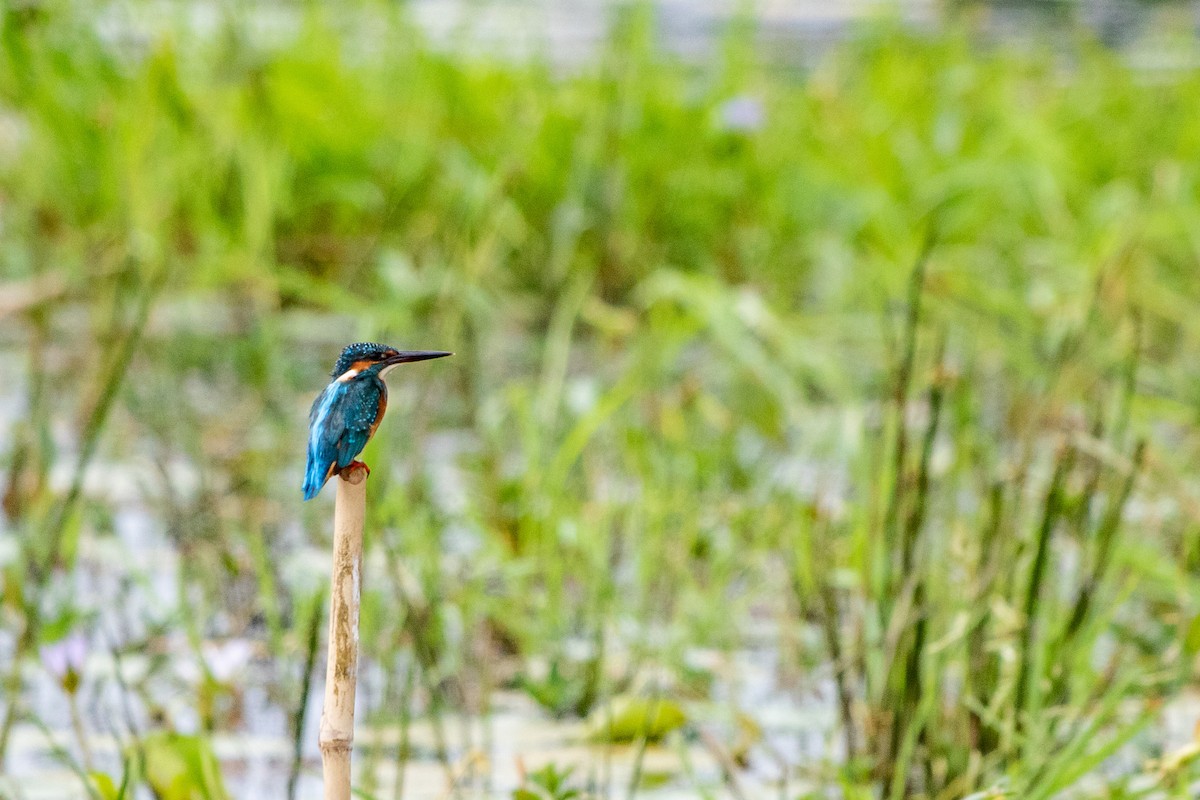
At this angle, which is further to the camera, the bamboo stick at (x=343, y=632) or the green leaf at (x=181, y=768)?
the green leaf at (x=181, y=768)

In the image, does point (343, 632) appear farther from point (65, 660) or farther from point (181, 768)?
point (65, 660)

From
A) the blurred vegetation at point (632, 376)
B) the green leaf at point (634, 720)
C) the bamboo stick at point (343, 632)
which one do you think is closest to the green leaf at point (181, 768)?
the blurred vegetation at point (632, 376)

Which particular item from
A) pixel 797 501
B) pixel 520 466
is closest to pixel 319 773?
pixel 797 501

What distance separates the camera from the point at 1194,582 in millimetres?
2016

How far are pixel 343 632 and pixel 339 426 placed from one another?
0.10 meters

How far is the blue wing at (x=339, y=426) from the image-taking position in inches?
32.3

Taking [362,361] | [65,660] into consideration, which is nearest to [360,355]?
[362,361]

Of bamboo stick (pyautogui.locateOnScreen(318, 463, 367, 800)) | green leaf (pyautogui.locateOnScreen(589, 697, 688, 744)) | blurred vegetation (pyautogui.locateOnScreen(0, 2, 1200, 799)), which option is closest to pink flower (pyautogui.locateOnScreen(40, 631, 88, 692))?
blurred vegetation (pyautogui.locateOnScreen(0, 2, 1200, 799))

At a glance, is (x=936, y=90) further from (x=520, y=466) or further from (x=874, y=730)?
(x=874, y=730)

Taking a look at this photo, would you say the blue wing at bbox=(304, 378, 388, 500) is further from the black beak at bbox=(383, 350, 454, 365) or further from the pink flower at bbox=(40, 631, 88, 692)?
the pink flower at bbox=(40, 631, 88, 692)

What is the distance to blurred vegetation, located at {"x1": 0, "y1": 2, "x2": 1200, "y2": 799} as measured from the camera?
174 centimetres

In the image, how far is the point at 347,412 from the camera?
0.83 meters

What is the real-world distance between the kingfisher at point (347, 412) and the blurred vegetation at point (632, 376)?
0.48 meters

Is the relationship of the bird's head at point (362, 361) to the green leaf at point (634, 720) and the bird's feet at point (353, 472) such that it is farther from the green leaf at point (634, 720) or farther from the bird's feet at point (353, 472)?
the green leaf at point (634, 720)
